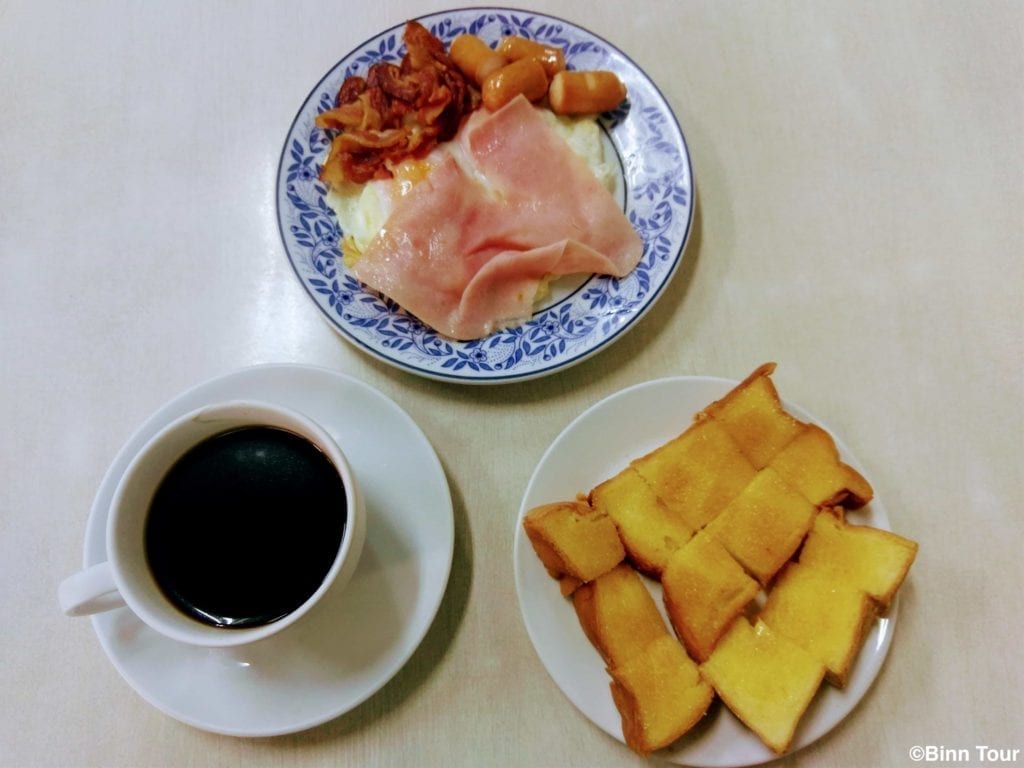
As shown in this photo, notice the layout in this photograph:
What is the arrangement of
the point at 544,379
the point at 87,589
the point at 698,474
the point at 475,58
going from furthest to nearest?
the point at 475,58 < the point at 544,379 < the point at 698,474 < the point at 87,589

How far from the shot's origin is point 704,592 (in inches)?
36.6

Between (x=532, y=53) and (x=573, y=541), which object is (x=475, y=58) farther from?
(x=573, y=541)

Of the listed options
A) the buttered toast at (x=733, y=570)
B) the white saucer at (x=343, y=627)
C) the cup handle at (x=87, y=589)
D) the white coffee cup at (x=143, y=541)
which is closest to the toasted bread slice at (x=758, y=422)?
the buttered toast at (x=733, y=570)

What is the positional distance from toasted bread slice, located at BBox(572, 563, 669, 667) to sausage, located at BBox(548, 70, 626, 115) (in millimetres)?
820

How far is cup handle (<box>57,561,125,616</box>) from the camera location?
2.49 ft

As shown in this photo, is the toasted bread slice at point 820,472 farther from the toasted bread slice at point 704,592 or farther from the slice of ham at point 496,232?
the slice of ham at point 496,232

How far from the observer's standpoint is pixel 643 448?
1067 millimetres

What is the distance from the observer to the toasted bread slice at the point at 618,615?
92cm

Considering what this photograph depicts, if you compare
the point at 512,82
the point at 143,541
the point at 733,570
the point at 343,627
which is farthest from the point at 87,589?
the point at 512,82

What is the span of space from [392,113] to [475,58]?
0.61ft

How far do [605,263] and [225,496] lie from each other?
0.68 m

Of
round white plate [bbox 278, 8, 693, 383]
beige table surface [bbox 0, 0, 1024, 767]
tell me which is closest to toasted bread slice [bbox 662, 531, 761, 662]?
beige table surface [bbox 0, 0, 1024, 767]

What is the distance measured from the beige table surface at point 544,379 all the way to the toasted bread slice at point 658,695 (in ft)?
0.43

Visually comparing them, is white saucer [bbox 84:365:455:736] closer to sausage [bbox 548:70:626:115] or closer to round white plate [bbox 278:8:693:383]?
round white plate [bbox 278:8:693:383]
